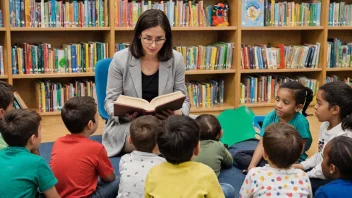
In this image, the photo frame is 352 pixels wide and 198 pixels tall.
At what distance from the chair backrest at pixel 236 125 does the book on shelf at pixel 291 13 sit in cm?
97

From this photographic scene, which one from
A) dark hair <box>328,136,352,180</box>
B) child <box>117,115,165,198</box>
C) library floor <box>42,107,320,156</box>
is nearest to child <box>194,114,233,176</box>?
child <box>117,115,165,198</box>

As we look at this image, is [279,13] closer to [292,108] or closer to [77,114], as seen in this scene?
[292,108]

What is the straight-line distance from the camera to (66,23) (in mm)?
4301

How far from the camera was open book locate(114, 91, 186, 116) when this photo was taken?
2.81 metres

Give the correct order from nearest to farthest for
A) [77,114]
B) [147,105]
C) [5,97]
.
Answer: [77,114] → [5,97] → [147,105]

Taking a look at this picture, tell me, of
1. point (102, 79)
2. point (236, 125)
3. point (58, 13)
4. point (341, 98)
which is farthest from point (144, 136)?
point (58, 13)

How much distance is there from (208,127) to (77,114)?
2.56ft

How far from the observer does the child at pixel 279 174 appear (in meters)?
1.95

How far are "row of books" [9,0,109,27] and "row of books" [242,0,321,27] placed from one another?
1.36m

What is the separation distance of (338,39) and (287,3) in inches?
27.3

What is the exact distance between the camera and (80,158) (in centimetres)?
219

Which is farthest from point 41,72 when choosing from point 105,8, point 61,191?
point 61,191

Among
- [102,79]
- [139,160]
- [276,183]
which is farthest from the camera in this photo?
[102,79]

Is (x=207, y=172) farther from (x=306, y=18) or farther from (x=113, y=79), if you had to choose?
(x=306, y=18)
